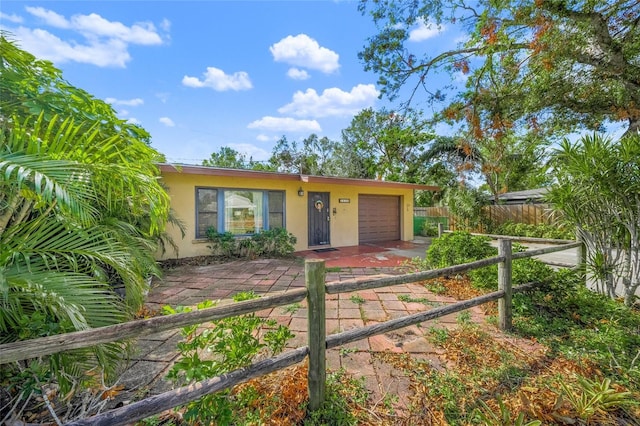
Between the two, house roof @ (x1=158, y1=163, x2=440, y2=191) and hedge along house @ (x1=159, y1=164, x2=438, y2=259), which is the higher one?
house roof @ (x1=158, y1=163, x2=440, y2=191)

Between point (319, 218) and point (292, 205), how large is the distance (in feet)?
3.68

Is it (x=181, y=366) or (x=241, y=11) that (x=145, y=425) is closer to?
(x=181, y=366)

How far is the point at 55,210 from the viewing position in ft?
5.81

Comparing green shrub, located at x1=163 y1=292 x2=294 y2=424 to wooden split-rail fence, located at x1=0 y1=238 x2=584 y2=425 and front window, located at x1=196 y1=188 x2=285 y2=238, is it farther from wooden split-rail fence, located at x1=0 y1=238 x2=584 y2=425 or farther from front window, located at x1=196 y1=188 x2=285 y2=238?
front window, located at x1=196 y1=188 x2=285 y2=238

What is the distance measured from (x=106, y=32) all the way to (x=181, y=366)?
19.1ft

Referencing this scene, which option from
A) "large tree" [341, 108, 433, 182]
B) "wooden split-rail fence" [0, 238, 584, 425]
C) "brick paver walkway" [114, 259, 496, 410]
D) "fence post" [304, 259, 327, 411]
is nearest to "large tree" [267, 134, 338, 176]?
"large tree" [341, 108, 433, 182]

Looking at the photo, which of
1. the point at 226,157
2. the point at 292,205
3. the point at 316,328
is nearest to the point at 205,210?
the point at 292,205

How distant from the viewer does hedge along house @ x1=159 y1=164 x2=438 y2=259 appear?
263 inches

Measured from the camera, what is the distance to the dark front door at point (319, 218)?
858 cm

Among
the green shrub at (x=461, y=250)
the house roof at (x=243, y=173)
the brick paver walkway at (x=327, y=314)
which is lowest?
the brick paver walkway at (x=327, y=314)

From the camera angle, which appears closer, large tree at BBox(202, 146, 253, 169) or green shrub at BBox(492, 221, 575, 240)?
green shrub at BBox(492, 221, 575, 240)

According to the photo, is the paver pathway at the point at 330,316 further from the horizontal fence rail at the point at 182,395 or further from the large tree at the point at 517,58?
the large tree at the point at 517,58

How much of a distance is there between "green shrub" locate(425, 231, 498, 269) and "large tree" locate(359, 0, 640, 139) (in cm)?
206

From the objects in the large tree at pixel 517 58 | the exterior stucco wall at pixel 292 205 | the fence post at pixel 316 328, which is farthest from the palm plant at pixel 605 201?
the exterior stucco wall at pixel 292 205
